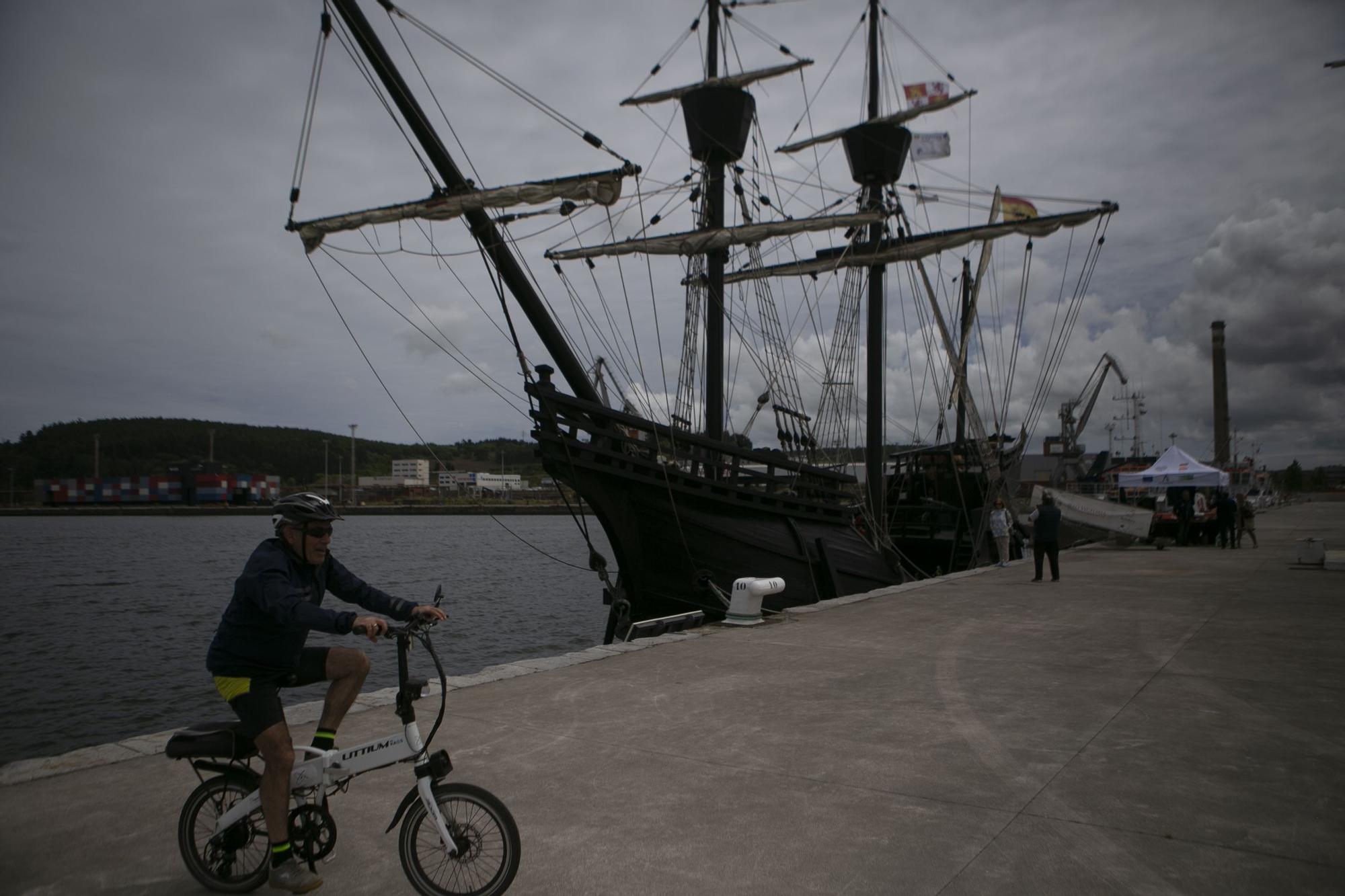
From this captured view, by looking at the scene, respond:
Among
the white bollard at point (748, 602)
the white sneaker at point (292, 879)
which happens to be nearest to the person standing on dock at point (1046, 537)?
the white bollard at point (748, 602)

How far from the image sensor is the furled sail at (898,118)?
28031 mm

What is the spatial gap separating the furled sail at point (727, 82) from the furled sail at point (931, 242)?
5.32m

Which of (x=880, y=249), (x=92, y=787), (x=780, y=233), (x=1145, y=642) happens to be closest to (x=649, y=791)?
(x=92, y=787)

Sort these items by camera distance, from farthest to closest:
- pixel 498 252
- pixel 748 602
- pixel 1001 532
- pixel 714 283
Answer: pixel 714 283 < pixel 1001 532 < pixel 498 252 < pixel 748 602

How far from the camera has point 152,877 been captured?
3789mm

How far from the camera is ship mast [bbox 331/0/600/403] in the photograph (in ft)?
46.0

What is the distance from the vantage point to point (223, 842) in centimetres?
361

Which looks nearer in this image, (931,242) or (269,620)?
(269,620)

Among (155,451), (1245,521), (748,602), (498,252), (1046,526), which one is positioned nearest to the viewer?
(748,602)

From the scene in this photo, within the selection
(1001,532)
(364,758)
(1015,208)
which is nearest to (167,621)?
(1001,532)

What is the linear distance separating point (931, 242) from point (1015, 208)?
105 inches

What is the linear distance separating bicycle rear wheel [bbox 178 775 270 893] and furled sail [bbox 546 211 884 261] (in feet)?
63.6

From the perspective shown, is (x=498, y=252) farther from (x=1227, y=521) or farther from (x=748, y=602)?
(x=1227, y=521)

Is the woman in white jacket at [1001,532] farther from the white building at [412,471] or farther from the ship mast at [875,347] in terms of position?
the white building at [412,471]
